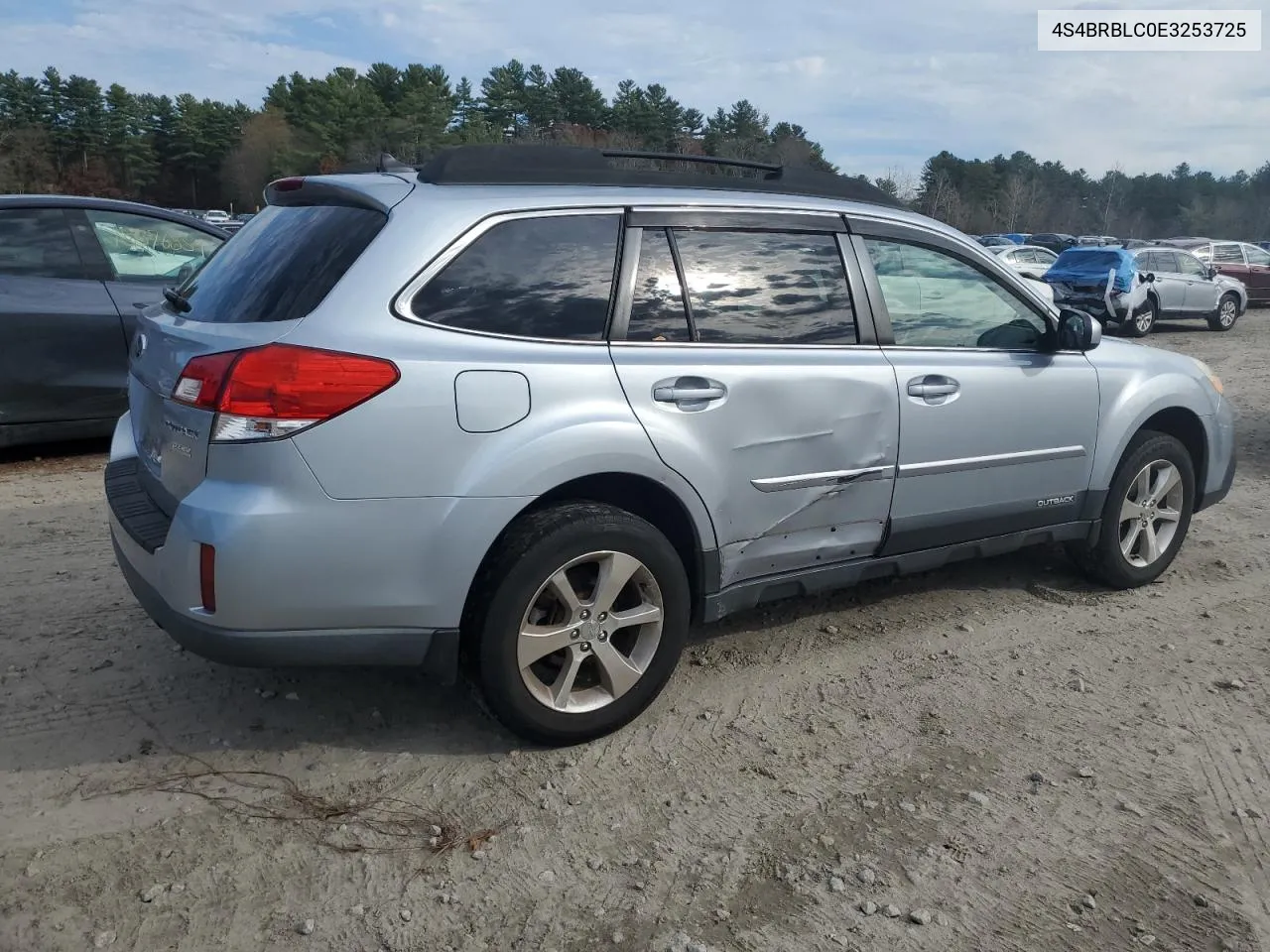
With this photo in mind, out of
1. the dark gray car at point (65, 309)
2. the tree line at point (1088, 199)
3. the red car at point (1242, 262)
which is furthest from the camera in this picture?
the tree line at point (1088, 199)

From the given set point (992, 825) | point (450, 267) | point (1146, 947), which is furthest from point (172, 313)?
point (1146, 947)

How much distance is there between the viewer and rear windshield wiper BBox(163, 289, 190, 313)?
3.49 metres

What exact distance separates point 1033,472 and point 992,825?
6.32ft

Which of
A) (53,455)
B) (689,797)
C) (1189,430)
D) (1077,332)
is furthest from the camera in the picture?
(53,455)

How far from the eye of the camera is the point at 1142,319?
1841 cm

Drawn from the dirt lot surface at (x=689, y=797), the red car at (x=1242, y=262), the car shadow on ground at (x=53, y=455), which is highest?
the red car at (x=1242, y=262)

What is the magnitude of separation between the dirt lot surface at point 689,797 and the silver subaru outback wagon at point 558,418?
14.3 inches

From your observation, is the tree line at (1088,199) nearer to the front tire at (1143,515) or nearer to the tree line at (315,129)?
the tree line at (315,129)

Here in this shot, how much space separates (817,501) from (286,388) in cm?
194

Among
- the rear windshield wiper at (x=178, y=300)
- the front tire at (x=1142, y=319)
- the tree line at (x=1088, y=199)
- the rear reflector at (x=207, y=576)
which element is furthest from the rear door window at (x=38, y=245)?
the tree line at (x=1088, y=199)

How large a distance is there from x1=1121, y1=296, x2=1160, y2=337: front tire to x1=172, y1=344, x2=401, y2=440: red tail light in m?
18.0

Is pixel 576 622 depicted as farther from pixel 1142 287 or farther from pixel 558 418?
pixel 1142 287

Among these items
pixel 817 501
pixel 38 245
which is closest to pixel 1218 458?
pixel 817 501

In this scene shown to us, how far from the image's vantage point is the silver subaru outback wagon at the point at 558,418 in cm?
288
